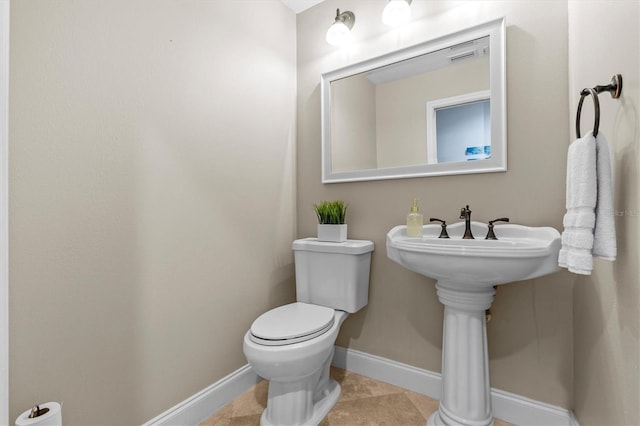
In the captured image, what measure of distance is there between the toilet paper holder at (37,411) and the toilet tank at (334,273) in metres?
1.06

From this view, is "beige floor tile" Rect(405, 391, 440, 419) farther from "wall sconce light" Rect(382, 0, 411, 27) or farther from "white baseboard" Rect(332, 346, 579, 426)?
"wall sconce light" Rect(382, 0, 411, 27)

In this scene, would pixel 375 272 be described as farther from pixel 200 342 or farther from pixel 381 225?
pixel 200 342

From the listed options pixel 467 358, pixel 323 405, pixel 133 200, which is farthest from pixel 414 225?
pixel 133 200

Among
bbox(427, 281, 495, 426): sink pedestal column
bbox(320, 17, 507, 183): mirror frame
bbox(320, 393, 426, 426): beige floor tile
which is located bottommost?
bbox(320, 393, 426, 426): beige floor tile

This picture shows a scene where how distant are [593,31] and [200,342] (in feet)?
6.25

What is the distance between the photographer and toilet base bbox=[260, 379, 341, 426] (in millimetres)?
1294

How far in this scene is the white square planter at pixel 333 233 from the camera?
5.38ft

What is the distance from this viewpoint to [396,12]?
1.52m

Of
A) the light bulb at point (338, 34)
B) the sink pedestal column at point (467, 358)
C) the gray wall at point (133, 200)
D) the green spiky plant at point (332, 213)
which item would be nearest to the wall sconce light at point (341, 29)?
the light bulb at point (338, 34)

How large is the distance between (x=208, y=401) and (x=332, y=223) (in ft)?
3.44

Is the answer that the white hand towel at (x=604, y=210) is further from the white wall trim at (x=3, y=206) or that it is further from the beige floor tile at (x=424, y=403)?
the white wall trim at (x=3, y=206)

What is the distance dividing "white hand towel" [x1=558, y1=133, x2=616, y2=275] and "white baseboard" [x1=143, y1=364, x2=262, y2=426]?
149cm

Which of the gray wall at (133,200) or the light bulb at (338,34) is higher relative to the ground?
the light bulb at (338,34)

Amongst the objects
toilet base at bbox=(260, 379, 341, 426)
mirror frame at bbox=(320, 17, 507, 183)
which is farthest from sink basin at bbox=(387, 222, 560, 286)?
toilet base at bbox=(260, 379, 341, 426)
